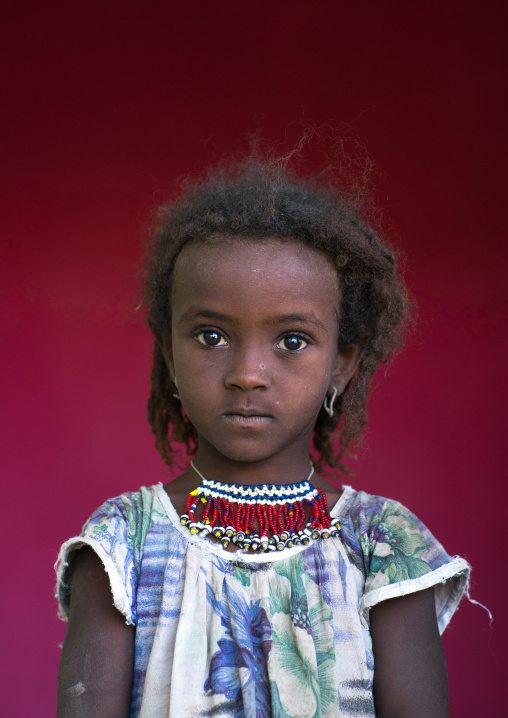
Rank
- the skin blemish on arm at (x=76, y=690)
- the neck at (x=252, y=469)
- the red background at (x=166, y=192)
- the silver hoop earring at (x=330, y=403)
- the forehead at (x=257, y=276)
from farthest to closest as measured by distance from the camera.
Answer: the red background at (x=166, y=192) < the silver hoop earring at (x=330, y=403) < the neck at (x=252, y=469) < the forehead at (x=257, y=276) < the skin blemish on arm at (x=76, y=690)

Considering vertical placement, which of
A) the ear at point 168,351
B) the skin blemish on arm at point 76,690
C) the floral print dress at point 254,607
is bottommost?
the skin blemish on arm at point 76,690

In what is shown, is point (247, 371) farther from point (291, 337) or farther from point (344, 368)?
point (344, 368)

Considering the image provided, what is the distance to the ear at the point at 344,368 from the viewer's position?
166cm

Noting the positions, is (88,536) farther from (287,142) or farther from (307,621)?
(287,142)

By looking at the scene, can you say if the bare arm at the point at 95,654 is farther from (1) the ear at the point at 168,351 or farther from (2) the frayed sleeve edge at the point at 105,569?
(1) the ear at the point at 168,351

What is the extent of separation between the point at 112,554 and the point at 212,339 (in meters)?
0.45

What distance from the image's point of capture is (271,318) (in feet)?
4.68

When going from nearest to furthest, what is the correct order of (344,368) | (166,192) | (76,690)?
(76,690) < (344,368) < (166,192)

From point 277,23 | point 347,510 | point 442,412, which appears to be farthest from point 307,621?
point 277,23

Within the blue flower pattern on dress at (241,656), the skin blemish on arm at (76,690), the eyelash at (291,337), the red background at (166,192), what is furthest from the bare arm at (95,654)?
the red background at (166,192)

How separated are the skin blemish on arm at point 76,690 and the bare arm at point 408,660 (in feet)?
1.77

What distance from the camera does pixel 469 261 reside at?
2580mm

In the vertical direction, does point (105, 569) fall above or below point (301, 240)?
below

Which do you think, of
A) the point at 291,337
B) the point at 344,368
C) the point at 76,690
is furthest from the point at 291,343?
the point at 76,690
